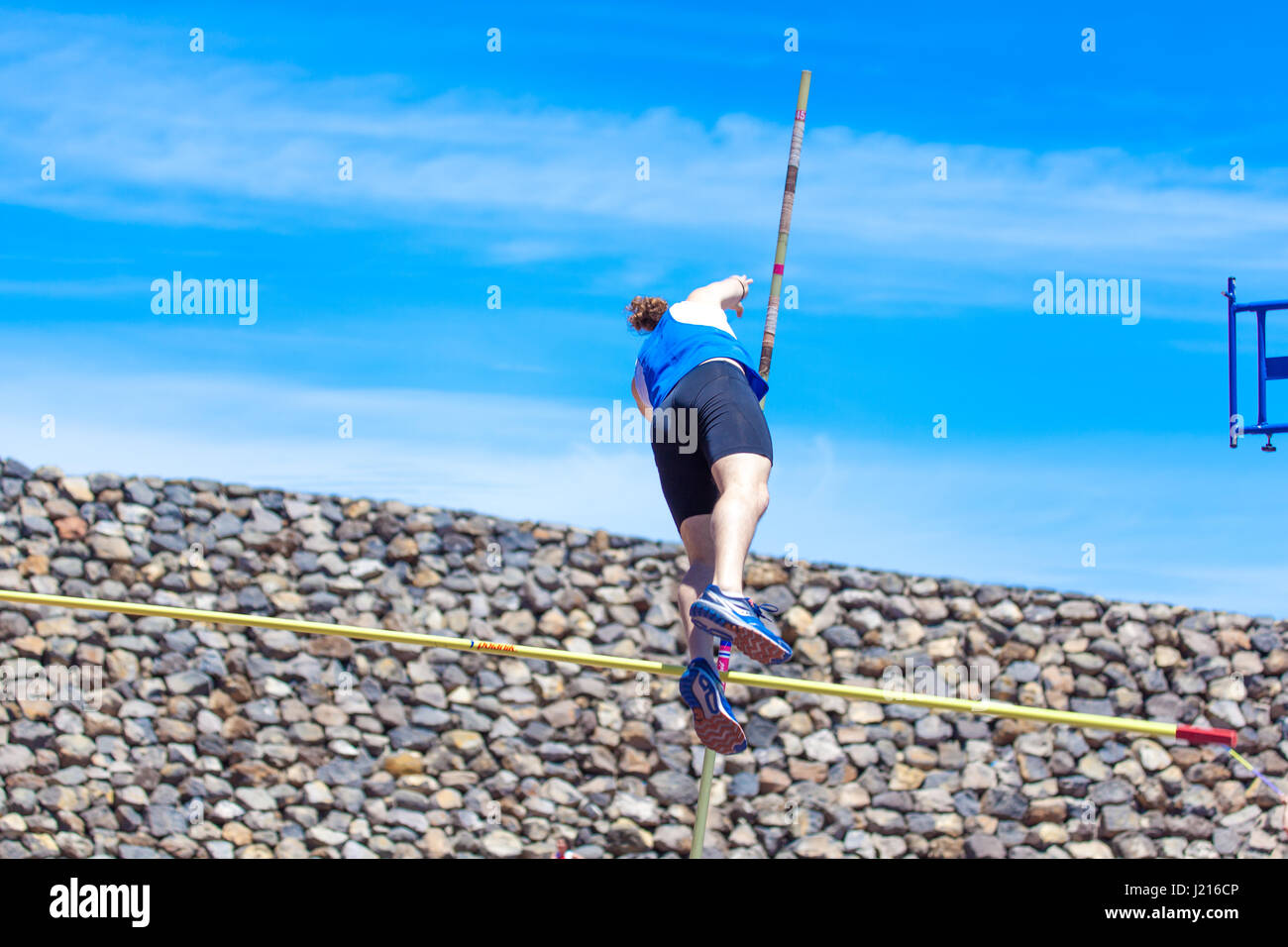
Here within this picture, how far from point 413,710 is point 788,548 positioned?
435cm

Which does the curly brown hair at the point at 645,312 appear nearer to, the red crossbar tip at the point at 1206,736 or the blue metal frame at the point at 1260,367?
the red crossbar tip at the point at 1206,736

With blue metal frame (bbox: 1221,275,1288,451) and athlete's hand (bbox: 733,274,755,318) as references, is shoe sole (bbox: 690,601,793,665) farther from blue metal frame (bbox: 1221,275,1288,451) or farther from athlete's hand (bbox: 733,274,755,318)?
blue metal frame (bbox: 1221,275,1288,451)

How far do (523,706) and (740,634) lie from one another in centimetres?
932

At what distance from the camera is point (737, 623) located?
4.39 meters

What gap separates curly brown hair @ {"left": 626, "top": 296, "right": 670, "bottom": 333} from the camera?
581 cm

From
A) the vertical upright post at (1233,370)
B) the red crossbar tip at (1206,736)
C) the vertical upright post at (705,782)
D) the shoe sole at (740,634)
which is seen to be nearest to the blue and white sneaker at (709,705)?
the shoe sole at (740,634)

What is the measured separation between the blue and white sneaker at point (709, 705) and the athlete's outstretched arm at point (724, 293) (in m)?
1.58

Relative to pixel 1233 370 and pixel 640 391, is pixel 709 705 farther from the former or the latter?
pixel 1233 370

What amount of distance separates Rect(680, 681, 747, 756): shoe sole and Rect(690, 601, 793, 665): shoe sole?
38 cm

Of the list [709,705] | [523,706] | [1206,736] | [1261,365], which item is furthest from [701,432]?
[523,706]

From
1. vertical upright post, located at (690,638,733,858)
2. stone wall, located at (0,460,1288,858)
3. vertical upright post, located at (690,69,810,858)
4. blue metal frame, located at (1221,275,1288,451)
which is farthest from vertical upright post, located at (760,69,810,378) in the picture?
stone wall, located at (0,460,1288,858)

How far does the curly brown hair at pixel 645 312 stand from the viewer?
5809 mm
